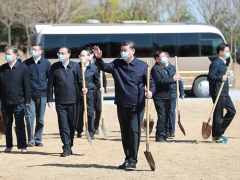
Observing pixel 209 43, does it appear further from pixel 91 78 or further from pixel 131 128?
pixel 131 128

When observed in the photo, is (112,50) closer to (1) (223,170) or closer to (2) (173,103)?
(2) (173,103)

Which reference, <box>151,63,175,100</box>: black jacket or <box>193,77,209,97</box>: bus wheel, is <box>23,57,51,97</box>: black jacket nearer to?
<box>151,63,175,100</box>: black jacket

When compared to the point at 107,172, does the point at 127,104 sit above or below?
above

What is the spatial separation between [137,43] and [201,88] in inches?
128

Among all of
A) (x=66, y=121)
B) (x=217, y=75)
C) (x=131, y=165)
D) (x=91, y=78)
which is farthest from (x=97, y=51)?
(x=91, y=78)

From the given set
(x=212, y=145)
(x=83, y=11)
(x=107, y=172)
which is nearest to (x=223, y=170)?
(x=107, y=172)

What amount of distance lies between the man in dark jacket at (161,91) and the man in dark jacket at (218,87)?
2.66ft

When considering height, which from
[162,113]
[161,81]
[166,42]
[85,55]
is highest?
[85,55]

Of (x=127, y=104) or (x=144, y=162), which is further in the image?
(x=144, y=162)

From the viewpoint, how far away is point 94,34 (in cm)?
2888

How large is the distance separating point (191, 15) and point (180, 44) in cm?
2473

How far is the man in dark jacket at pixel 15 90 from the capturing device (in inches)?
463

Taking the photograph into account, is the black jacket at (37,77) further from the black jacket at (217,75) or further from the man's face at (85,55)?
the black jacket at (217,75)

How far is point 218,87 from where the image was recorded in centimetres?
1291
